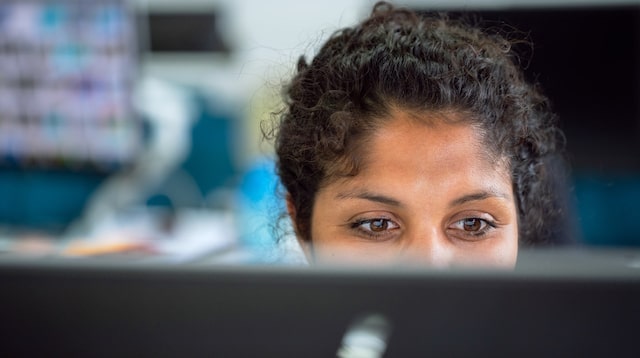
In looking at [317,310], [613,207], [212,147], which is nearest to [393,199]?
[317,310]

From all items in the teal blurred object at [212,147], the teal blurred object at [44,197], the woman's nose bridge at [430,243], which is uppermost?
the teal blurred object at [212,147]

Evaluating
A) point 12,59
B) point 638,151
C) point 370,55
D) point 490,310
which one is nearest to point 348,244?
point 370,55

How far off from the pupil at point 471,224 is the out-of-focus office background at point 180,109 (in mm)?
487

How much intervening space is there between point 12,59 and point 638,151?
1.94m

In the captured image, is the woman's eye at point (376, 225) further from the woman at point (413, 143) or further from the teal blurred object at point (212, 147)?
the teal blurred object at point (212, 147)

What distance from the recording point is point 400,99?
2.30 ft

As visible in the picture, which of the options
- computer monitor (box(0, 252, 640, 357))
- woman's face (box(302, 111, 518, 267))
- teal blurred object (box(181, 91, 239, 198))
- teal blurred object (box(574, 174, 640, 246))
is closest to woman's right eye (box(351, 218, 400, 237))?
woman's face (box(302, 111, 518, 267))

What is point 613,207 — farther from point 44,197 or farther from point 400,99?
point 44,197

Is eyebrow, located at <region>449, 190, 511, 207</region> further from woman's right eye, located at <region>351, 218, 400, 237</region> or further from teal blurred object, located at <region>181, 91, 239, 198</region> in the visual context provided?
teal blurred object, located at <region>181, 91, 239, 198</region>

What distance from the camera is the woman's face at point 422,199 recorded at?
61 centimetres

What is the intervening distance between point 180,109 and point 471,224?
1.98 metres

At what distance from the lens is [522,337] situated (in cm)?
34

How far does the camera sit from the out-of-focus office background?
186 centimetres

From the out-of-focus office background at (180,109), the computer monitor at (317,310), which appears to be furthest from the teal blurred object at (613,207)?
the computer monitor at (317,310)
